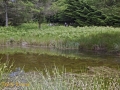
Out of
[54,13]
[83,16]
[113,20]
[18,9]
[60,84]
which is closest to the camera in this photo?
[60,84]

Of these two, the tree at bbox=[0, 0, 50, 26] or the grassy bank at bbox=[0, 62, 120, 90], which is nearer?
the grassy bank at bbox=[0, 62, 120, 90]

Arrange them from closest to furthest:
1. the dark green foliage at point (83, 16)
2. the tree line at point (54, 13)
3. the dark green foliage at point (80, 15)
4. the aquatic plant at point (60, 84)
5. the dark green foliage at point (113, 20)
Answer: the aquatic plant at point (60, 84) < the tree line at point (54, 13) < the dark green foliage at point (113, 20) < the dark green foliage at point (83, 16) < the dark green foliage at point (80, 15)

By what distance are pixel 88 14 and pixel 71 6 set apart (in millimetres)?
2786

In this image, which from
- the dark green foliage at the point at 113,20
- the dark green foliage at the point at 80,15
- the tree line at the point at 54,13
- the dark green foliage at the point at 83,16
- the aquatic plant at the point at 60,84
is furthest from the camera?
the dark green foliage at the point at 80,15

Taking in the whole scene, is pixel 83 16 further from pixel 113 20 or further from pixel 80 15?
pixel 113 20

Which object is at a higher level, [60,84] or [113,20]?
[113,20]

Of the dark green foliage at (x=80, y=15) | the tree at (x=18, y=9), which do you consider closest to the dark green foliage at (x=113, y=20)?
the dark green foliage at (x=80, y=15)

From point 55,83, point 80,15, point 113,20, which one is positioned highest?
point 80,15

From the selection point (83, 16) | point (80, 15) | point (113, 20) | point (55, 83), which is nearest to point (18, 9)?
point (80, 15)

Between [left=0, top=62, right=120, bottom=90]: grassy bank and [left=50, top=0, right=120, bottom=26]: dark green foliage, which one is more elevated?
[left=50, top=0, right=120, bottom=26]: dark green foliage

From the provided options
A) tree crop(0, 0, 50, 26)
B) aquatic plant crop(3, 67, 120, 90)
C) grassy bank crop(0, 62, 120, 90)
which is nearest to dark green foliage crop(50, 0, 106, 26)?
tree crop(0, 0, 50, 26)

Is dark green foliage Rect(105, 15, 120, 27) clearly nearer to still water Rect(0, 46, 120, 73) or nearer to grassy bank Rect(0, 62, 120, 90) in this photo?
still water Rect(0, 46, 120, 73)

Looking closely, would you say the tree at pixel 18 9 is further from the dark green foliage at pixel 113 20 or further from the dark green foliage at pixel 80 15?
the dark green foliage at pixel 113 20

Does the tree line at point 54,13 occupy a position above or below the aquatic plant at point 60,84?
above
